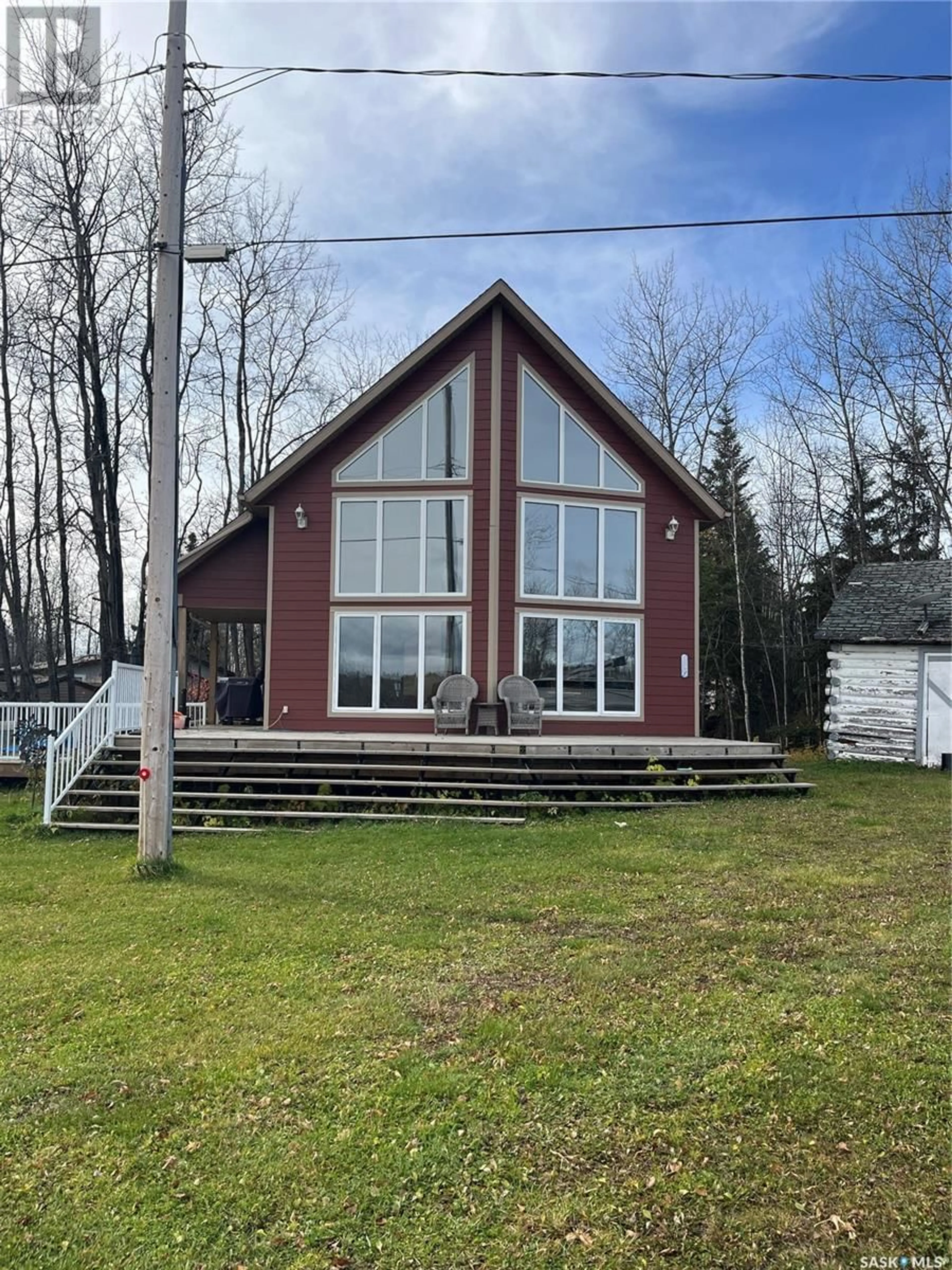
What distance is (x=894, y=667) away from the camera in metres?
16.6

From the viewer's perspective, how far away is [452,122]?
8742 mm

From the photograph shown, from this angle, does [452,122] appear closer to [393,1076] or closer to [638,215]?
[638,215]

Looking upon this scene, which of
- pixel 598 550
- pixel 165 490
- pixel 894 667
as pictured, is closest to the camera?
pixel 165 490

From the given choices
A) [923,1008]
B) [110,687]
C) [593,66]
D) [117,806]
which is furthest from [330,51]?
A: [923,1008]

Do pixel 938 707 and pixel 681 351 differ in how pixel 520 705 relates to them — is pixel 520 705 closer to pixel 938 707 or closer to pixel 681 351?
pixel 938 707

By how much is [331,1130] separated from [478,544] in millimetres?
10361

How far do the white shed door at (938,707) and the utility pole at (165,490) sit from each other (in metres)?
14.4

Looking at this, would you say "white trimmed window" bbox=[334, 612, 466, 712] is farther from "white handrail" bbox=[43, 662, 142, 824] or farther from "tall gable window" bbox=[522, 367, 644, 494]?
"white handrail" bbox=[43, 662, 142, 824]

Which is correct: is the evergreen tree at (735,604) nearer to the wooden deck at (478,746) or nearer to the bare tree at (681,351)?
the bare tree at (681,351)

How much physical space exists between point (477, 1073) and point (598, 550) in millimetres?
10701

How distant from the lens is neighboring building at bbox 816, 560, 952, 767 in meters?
16.0

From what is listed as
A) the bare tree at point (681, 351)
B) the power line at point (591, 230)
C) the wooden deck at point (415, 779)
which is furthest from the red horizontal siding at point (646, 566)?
the bare tree at point (681, 351)

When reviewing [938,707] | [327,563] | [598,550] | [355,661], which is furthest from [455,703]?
[938,707]

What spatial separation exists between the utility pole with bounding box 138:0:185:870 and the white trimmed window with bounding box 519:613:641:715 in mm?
6774
